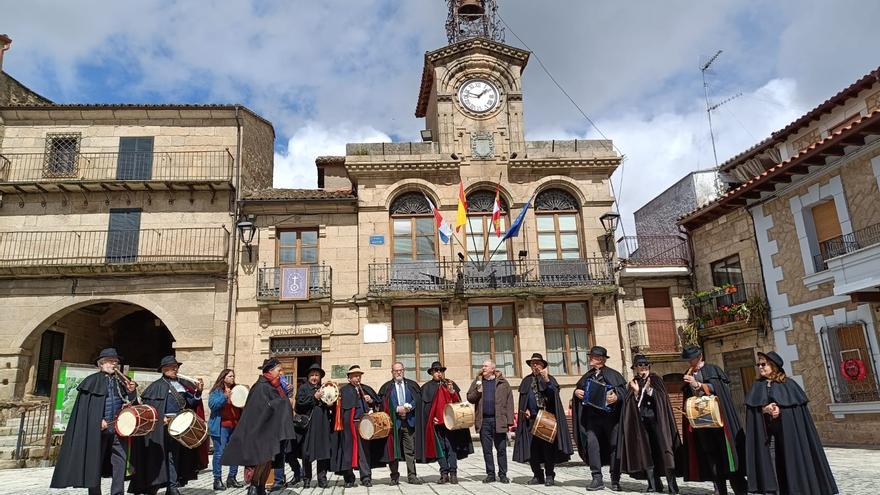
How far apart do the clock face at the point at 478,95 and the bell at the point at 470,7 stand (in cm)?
339

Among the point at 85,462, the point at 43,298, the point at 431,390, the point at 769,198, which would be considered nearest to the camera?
the point at 85,462

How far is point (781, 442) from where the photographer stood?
278 inches

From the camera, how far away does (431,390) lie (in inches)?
408

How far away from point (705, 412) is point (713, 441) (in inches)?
20.1

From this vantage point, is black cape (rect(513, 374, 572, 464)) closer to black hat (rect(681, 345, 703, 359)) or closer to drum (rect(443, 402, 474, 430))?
drum (rect(443, 402, 474, 430))

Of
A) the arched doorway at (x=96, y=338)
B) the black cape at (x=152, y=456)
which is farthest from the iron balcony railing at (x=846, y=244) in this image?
the arched doorway at (x=96, y=338)

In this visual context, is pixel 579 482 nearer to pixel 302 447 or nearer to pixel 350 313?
pixel 302 447

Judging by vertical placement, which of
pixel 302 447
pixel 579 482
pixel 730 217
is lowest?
pixel 579 482

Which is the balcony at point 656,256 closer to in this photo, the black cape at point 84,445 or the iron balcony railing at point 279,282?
the iron balcony railing at point 279,282

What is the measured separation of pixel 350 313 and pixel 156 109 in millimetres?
9236

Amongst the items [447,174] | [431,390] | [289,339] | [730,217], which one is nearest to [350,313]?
[289,339]

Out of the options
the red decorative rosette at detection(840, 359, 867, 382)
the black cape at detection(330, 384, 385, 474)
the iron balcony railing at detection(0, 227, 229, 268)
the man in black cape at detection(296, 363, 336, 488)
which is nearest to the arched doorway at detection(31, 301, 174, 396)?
the iron balcony railing at detection(0, 227, 229, 268)

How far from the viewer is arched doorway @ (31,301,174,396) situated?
19.0 meters

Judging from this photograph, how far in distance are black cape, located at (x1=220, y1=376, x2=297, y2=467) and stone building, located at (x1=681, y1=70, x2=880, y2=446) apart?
12130 mm
